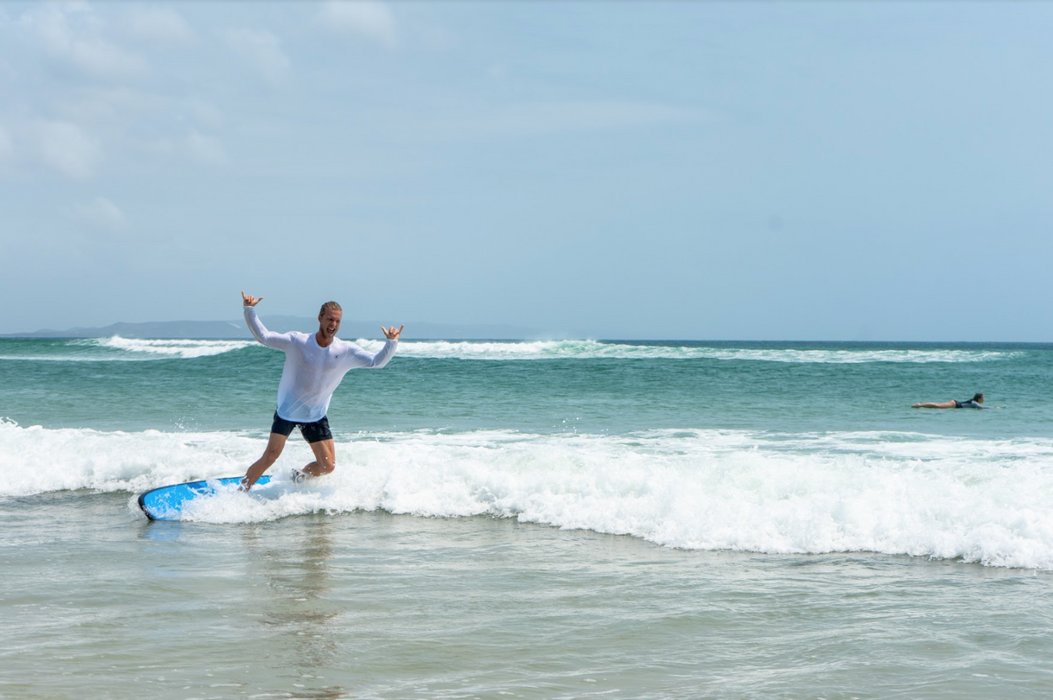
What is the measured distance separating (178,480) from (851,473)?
7.06 metres

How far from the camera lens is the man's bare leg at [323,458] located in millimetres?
7922

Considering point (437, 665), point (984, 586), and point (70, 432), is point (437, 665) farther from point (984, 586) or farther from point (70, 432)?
point (70, 432)

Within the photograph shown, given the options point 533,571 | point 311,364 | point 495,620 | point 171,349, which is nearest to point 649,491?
point 533,571

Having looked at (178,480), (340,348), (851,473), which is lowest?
(178,480)

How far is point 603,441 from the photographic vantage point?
43.1ft

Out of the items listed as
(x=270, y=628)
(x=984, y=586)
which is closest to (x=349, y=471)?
(x=270, y=628)

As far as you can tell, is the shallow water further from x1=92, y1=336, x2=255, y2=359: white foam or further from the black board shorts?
x1=92, y1=336, x2=255, y2=359: white foam

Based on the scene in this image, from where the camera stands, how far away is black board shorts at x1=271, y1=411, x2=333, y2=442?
25.3ft

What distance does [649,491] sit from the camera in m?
8.24

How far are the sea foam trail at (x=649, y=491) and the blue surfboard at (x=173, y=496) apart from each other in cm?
26

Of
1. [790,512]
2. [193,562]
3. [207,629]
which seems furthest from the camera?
[790,512]

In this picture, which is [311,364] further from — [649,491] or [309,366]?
[649,491]

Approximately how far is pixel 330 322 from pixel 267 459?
1.49 m

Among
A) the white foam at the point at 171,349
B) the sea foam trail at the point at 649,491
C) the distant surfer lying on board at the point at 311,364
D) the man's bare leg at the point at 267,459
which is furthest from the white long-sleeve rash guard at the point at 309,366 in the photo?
the white foam at the point at 171,349
